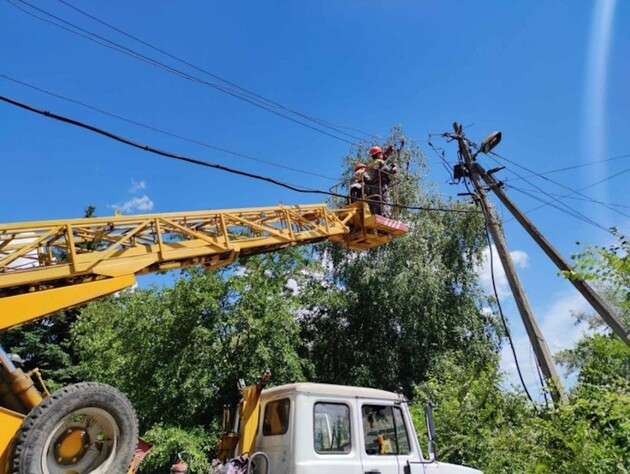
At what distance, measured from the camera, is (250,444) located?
5586 mm

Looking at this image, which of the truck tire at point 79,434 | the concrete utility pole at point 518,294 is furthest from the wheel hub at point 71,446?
the concrete utility pole at point 518,294

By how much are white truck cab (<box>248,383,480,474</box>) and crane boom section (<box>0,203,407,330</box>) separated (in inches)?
90.5

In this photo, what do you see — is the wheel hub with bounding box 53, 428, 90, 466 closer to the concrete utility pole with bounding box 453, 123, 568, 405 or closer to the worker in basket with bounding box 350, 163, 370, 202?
the worker in basket with bounding box 350, 163, 370, 202

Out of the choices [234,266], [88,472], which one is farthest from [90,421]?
[234,266]

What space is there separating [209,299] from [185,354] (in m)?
1.79

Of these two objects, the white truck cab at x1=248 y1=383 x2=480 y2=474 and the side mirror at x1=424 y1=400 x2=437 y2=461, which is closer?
the white truck cab at x1=248 y1=383 x2=480 y2=474

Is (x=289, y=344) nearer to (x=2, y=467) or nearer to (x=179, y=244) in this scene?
(x=179, y=244)

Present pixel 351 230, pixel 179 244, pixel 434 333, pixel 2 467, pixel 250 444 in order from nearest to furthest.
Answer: pixel 2 467, pixel 250 444, pixel 179 244, pixel 351 230, pixel 434 333

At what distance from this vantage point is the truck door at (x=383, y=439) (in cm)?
545

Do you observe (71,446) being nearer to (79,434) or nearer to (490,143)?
(79,434)

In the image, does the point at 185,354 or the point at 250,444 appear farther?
the point at 185,354

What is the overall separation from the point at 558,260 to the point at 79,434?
427 inches

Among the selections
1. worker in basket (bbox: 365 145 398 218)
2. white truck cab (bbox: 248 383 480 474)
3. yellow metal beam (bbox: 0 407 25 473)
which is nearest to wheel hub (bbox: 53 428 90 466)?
yellow metal beam (bbox: 0 407 25 473)

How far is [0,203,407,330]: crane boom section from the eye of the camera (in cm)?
517
